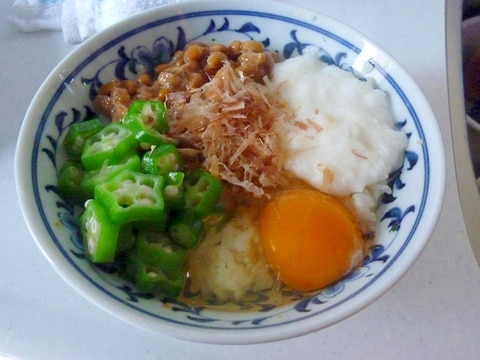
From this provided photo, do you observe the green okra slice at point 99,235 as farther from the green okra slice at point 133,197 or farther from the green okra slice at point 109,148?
the green okra slice at point 109,148

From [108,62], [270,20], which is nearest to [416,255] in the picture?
[270,20]

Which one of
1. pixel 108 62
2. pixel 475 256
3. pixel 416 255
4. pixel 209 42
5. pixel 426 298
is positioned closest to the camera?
pixel 416 255

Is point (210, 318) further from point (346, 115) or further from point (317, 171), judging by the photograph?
point (346, 115)

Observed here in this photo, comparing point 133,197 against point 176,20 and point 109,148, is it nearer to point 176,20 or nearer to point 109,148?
point 109,148

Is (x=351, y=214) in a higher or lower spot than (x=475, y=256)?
higher

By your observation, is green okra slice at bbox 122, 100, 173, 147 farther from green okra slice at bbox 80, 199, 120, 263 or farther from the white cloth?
the white cloth

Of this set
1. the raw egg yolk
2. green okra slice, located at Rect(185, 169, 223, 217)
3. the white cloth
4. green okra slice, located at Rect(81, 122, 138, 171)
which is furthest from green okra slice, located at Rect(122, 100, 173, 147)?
the white cloth
